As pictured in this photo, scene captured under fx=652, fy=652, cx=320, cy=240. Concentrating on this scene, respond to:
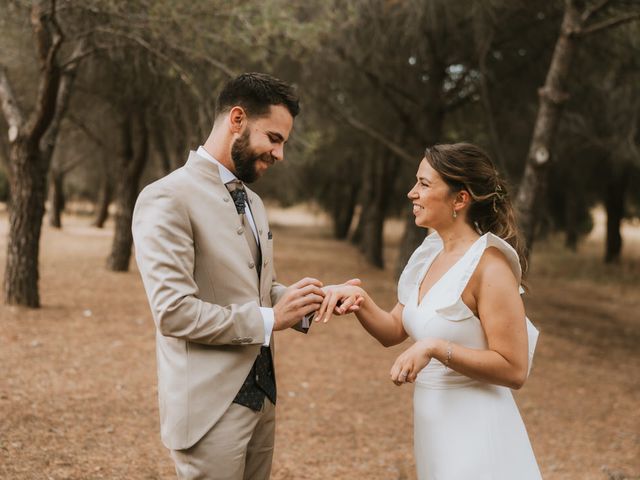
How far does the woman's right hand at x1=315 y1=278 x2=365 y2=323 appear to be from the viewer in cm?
253

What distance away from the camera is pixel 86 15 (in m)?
7.77

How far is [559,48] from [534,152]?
1280mm

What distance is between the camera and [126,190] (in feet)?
45.0

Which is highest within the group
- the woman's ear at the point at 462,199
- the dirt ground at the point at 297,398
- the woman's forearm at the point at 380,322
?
the woman's ear at the point at 462,199

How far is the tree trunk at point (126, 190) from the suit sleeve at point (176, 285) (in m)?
11.7

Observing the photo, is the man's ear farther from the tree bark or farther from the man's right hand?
the tree bark

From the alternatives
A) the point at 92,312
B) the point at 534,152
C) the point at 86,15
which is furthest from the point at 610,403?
the point at 86,15

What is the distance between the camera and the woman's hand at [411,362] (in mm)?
2285

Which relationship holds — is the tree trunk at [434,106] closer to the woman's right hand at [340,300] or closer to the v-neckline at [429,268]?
the v-neckline at [429,268]

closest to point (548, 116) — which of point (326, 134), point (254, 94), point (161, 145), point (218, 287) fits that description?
point (254, 94)

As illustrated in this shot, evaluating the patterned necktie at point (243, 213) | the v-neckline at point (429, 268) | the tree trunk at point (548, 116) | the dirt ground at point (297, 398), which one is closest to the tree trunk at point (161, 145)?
the dirt ground at point (297, 398)

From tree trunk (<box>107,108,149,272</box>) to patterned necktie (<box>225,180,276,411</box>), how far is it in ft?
37.6

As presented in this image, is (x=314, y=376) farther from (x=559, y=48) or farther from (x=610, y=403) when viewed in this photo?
(x=559, y=48)

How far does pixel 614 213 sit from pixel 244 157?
76.6 ft
